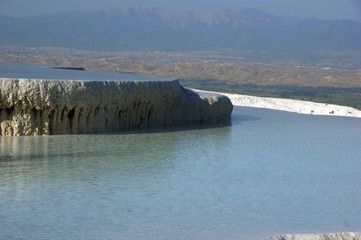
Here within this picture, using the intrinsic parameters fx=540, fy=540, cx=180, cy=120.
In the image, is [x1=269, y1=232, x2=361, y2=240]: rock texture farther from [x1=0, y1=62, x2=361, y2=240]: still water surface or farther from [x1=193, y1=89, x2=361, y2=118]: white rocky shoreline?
[x1=193, y1=89, x2=361, y2=118]: white rocky shoreline

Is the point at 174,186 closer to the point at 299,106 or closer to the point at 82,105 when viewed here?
the point at 82,105

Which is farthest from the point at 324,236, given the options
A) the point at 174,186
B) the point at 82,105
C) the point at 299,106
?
the point at 299,106

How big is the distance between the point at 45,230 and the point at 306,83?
7548 cm

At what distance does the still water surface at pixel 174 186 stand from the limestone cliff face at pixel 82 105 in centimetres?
45

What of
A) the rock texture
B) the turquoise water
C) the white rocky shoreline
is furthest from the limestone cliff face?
the white rocky shoreline

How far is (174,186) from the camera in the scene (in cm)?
891

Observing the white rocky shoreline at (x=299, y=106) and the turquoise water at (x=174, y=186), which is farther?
the white rocky shoreline at (x=299, y=106)

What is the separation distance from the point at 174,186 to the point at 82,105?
4344 mm

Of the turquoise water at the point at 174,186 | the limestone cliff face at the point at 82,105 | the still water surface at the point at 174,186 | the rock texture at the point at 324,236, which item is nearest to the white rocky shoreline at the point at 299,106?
the turquoise water at the point at 174,186

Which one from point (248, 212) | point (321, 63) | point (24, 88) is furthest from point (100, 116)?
point (321, 63)

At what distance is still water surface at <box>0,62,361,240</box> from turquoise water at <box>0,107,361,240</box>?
0.6 inches

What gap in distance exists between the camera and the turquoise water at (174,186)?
685 cm

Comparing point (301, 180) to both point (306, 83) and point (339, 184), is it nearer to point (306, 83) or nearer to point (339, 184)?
point (339, 184)

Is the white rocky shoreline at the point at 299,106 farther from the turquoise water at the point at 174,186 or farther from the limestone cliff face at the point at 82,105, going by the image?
the limestone cliff face at the point at 82,105
